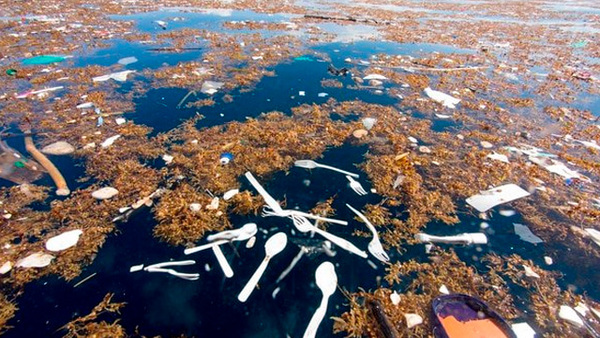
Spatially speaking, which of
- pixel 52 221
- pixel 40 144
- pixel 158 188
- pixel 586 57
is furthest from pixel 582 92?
pixel 40 144

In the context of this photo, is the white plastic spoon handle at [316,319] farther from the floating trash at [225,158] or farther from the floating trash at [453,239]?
the floating trash at [225,158]

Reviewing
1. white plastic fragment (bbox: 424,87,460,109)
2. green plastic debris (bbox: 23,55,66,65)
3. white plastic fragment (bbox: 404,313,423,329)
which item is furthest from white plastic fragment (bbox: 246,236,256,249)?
green plastic debris (bbox: 23,55,66,65)

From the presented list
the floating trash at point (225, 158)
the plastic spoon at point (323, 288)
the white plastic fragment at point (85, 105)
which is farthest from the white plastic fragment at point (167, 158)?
the plastic spoon at point (323, 288)

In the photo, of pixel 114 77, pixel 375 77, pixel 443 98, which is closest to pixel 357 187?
pixel 443 98

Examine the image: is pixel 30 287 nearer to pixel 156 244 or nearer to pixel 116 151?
pixel 156 244

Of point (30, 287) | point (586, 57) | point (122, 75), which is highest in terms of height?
point (586, 57)

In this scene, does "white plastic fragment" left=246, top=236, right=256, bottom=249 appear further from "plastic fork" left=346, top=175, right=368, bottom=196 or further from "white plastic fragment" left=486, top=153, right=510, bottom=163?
"white plastic fragment" left=486, top=153, right=510, bottom=163

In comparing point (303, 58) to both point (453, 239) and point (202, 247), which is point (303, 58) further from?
point (202, 247)
